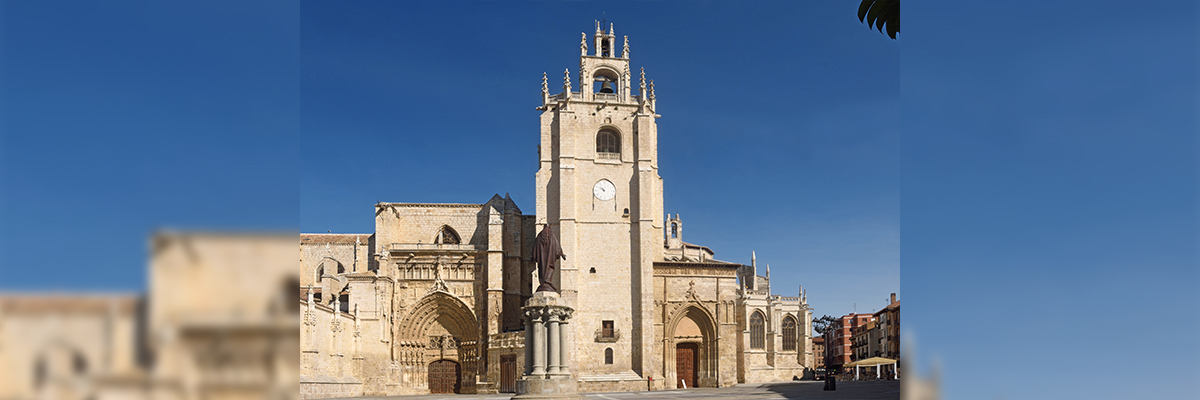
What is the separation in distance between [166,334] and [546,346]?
13437 millimetres

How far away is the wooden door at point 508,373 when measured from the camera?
34.8m

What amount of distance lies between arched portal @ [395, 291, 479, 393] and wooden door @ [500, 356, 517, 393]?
166 centimetres

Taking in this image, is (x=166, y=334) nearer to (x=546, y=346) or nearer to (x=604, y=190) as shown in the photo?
(x=546, y=346)

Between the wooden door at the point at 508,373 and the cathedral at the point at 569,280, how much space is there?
0.17ft

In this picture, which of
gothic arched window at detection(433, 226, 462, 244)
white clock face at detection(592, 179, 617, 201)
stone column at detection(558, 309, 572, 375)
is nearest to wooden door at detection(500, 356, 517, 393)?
gothic arched window at detection(433, 226, 462, 244)

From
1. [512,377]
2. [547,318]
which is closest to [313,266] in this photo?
[512,377]

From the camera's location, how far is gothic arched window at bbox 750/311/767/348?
49406mm

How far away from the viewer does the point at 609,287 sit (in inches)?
1416

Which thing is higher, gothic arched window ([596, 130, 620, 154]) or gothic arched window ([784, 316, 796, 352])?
gothic arched window ([596, 130, 620, 154])

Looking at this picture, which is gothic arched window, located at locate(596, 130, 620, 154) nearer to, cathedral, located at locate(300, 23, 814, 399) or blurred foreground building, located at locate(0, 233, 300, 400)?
cathedral, located at locate(300, 23, 814, 399)

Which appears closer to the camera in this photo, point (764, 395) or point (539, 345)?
point (539, 345)

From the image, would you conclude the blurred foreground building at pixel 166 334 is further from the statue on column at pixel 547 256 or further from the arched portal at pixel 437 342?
the arched portal at pixel 437 342

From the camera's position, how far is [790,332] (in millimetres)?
54812

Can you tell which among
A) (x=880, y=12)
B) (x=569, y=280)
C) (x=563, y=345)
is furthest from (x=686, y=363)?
(x=880, y=12)
